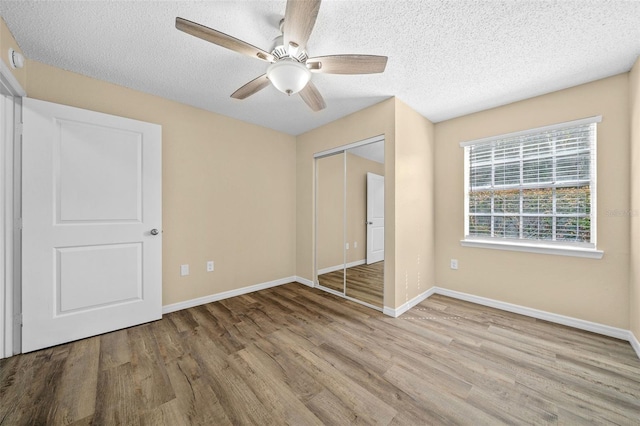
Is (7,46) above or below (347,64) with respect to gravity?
above

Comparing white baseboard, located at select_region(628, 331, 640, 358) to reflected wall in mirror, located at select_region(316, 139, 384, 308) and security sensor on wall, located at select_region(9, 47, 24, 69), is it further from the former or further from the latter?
security sensor on wall, located at select_region(9, 47, 24, 69)

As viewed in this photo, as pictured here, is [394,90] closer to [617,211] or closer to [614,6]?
[614,6]

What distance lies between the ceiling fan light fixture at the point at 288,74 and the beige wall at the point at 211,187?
173 centimetres

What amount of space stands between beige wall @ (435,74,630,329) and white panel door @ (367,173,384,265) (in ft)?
3.30

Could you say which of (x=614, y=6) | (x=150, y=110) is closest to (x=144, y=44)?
(x=150, y=110)

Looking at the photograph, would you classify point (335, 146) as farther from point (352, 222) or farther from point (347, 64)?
point (347, 64)

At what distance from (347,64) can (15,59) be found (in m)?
2.45

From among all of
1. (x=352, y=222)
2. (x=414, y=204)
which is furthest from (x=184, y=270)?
(x=414, y=204)

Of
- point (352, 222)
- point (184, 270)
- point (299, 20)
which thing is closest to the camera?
point (299, 20)

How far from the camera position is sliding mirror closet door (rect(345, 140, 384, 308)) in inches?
116

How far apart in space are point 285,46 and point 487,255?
309cm

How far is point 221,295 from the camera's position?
10.2 ft

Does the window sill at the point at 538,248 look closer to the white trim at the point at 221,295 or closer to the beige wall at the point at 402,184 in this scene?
the beige wall at the point at 402,184

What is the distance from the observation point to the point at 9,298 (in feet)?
6.11
